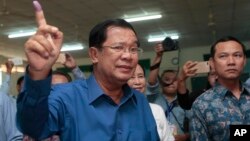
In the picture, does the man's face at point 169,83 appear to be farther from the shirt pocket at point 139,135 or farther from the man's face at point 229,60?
the shirt pocket at point 139,135

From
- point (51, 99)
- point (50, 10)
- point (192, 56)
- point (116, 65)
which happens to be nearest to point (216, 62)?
point (116, 65)

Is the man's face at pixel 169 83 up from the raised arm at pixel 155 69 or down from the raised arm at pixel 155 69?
down

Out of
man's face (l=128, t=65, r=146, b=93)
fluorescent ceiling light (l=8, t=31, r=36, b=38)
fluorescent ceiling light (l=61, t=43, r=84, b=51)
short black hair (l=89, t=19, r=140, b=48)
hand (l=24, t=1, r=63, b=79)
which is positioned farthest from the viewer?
fluorescent ceiling light (l=61, t=43, r=84, b=51)

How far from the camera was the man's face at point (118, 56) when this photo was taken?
139 cm

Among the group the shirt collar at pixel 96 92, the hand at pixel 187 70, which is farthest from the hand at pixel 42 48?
the hand at pixel 187 70

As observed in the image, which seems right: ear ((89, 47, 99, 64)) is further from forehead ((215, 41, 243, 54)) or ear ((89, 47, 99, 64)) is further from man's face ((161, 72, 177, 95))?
man's face ((161, 72, 177, 95))

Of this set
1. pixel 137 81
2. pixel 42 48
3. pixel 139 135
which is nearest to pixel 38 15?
pixel 42 48

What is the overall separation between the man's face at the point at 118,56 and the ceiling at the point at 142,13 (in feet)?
17.4

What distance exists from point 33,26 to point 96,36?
7.12 metres

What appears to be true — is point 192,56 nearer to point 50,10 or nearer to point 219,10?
point 219,10

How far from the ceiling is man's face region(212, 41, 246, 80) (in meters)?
4.62

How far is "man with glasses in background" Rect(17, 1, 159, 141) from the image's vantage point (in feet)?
3.29

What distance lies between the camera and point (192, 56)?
12.0 metres

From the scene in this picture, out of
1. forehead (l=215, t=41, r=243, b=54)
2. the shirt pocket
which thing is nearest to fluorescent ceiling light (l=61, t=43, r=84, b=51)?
forehead (l=215, t=41, r=243, b=54)
